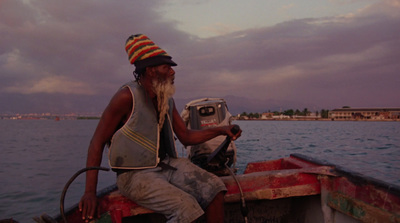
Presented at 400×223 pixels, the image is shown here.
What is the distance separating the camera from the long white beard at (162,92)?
7.80 feet

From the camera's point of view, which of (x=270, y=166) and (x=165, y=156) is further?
(x=270, y=166)

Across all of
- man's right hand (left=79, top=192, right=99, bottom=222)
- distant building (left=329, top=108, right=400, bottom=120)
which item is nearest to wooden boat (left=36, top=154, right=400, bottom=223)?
man's right hand (left=79, top=192, right=99, bottom=222)

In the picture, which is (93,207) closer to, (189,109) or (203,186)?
(203,186)

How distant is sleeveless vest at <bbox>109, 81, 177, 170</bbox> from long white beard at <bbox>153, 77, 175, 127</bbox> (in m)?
0.06

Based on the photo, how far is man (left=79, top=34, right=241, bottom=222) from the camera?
214 centimetres

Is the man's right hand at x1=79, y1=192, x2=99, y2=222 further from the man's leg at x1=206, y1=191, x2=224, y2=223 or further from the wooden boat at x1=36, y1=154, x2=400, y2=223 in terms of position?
the man's leg at x1=206, y1=191, x2=224, y2=223

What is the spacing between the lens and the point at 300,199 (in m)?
3.56

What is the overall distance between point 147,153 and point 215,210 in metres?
0.69

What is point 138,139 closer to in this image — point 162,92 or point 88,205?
point 162,92

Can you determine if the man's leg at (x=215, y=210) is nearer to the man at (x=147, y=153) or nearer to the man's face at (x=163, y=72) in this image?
the man at (x=147, y=153)

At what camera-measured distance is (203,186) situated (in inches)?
92.0

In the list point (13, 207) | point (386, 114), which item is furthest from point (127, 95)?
point (386, 114)

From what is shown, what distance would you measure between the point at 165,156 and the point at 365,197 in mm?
1741

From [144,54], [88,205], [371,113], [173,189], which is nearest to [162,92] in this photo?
[144,54]
